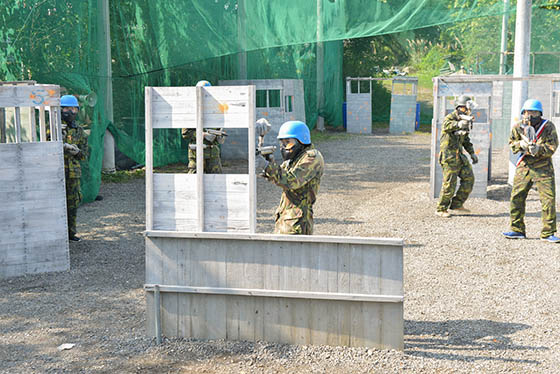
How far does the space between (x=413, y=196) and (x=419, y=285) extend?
5.65 m

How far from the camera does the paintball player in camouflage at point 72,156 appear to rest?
355 inches

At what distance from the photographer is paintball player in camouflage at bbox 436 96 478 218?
10.5m

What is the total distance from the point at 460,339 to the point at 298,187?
1818mm

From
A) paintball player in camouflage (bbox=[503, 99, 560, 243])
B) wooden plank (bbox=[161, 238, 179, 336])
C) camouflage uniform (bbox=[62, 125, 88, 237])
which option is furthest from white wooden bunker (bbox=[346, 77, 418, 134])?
wooden plank (bbox=[161, 238, 179, 336])

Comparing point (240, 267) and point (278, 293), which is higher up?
point (240, 267)

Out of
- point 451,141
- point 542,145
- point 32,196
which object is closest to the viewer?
point 32,196

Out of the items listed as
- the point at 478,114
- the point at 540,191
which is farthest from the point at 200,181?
the point at 478,114

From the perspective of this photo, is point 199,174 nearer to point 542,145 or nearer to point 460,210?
point 542,145

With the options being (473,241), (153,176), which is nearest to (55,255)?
(153,176)

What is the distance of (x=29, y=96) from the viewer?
7.55 metres

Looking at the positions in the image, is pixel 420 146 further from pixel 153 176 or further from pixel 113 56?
pixel 153 176

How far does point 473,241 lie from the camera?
9.21m

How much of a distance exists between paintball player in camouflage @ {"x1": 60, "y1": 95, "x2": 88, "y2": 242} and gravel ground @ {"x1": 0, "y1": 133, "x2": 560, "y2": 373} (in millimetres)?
439

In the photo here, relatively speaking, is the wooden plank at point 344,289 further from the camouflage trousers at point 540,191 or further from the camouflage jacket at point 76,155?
the camouflage jacket at point 76,155
